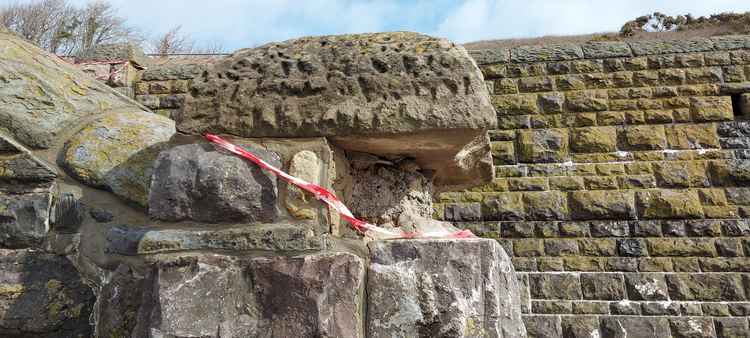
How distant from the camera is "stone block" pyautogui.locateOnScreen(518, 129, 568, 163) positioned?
19.7ft

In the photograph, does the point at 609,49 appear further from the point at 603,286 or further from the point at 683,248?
the point at 603,286

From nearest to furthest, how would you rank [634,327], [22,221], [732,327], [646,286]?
[22,221], [732,327], [634,327], [646,286]

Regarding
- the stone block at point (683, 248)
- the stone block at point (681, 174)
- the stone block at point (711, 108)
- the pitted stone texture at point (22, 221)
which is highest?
the stone block at point (711, 108)

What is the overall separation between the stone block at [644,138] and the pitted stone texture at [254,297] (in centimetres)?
554

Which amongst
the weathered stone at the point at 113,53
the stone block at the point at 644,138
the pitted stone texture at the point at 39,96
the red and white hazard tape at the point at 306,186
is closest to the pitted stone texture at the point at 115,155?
the pitted stone texture at the point at 39,96

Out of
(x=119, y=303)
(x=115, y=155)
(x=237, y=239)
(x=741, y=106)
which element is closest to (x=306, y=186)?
(x=237, y=239)

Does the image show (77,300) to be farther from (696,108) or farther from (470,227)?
(696,108)

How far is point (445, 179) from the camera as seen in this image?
1.84 m

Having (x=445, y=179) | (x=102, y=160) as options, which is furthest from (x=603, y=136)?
(x=102, y=160)

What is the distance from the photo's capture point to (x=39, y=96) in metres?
1.57

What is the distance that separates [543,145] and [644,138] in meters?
1.10

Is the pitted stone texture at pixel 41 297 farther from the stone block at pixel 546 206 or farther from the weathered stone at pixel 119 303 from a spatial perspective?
the stone block at pixel 546 206

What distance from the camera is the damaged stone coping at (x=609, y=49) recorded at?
6.07m

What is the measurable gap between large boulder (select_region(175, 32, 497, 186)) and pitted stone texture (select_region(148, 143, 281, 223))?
0.36 ft
